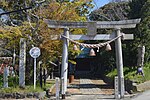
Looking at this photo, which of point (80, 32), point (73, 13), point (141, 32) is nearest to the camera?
point (73, 13)

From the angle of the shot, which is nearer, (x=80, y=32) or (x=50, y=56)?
(x=50, y=56)

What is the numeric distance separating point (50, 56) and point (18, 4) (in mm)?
4931

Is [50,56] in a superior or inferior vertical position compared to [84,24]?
inferior

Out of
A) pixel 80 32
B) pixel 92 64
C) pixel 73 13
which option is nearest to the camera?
pixel 73 13

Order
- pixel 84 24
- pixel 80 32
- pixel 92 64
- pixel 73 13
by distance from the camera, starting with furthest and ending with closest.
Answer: pixel 92 64
pixel 80 32
pixel 73 13
pixel 84 24

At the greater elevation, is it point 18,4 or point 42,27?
point 18,4

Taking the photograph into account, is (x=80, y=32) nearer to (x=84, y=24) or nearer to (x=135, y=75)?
(x=84, y=24)

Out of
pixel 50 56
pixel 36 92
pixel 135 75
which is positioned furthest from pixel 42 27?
pixel 135 75

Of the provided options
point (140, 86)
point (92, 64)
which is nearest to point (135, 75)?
point (140, 86)

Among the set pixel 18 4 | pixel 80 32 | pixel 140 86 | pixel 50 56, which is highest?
pixel 18 4

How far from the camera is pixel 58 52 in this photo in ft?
75.0

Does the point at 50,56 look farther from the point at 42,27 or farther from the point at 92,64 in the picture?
the point at 92,64

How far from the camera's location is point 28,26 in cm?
2156

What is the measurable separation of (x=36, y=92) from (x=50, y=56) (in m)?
5.14
